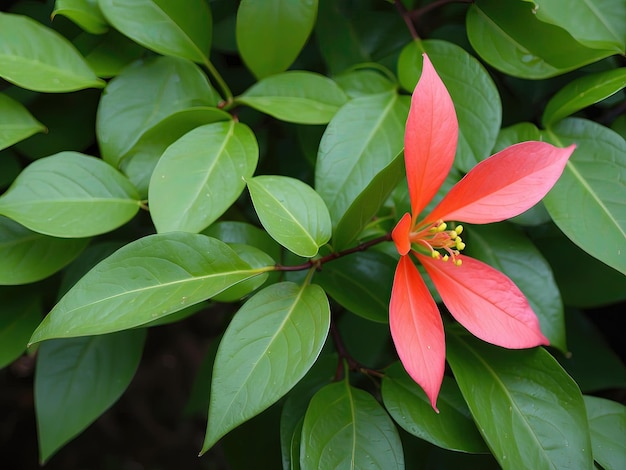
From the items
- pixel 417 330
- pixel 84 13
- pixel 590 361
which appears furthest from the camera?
pixel 590 361

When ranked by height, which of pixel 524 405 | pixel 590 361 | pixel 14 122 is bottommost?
pixel 590 361

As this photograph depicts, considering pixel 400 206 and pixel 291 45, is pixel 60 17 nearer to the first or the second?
pixel 291 45

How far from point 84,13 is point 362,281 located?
361 millimetres

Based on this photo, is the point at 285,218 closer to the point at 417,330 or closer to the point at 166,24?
the point at 417,330

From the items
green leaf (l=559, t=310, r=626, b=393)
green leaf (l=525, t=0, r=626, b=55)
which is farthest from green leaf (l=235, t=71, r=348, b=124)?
green leaf (l=559, t=310, r=626, b=393)

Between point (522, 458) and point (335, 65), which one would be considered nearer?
point (522, 458)

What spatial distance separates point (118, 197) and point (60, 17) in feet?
0.74

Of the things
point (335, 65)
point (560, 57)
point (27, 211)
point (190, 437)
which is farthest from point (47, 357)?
point (190, 437)

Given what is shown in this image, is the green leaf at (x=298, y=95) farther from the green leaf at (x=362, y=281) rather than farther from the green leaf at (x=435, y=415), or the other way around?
the green leaf at (x=435, y=415)

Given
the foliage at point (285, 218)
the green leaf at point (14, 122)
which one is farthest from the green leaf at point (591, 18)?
the green leaf at point (14, 122)

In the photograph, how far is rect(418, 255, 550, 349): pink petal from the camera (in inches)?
18.5

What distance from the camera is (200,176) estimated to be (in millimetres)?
517

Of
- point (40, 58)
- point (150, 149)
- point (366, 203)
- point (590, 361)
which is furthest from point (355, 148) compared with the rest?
point (590, 361)

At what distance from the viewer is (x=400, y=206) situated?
569mm
